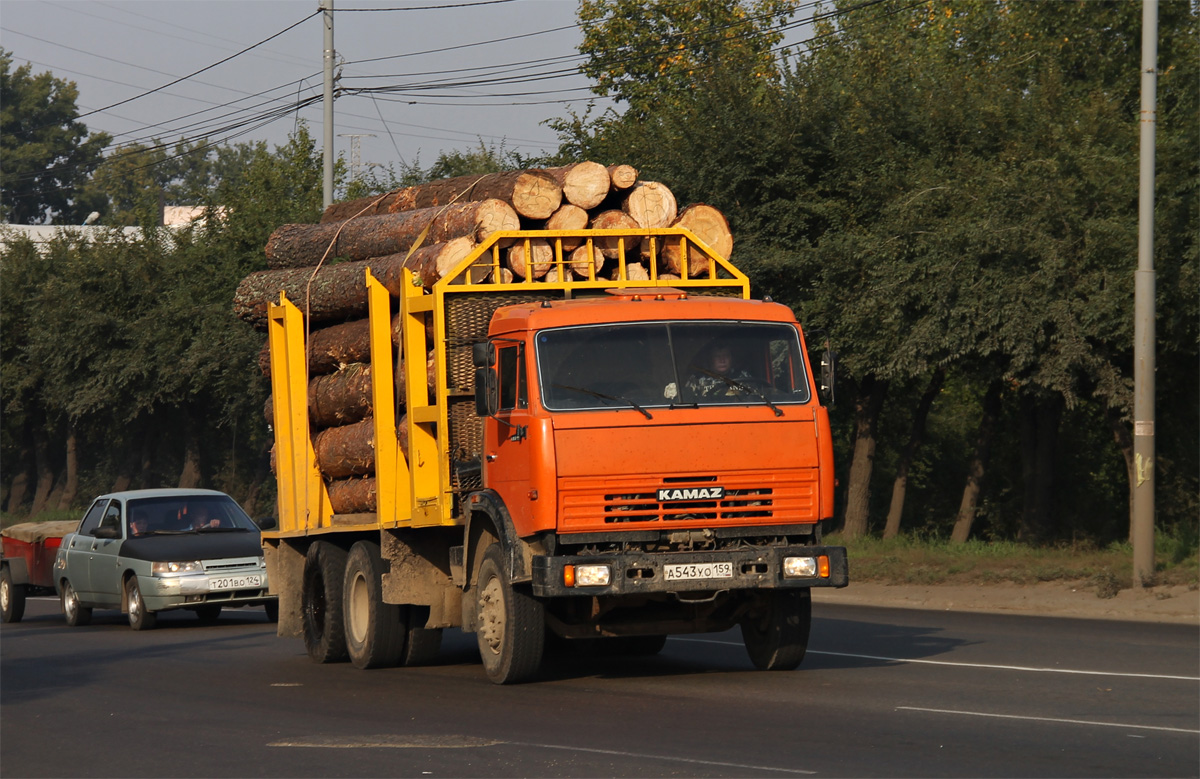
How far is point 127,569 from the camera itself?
18469mm

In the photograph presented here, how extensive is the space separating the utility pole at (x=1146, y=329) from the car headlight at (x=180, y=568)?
10987 mm

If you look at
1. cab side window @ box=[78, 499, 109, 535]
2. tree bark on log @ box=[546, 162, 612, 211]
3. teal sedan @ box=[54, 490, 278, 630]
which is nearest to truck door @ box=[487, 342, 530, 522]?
tree bark on log @ box=[546, 162, 612, 211]

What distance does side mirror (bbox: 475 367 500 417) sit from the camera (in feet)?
37.1

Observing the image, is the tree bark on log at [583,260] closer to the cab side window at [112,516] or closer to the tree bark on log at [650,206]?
the tree bark on log at [650,206]

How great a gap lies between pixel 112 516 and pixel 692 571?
35.9ft

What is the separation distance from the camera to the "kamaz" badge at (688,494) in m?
10.9

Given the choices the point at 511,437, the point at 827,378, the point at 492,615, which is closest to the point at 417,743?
the point at 492,615

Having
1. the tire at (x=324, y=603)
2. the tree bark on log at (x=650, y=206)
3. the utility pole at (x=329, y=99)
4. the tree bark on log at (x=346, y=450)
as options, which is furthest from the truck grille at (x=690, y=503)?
the utility pole at (x=329, y=99)

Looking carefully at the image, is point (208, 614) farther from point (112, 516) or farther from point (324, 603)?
point (324, 603)

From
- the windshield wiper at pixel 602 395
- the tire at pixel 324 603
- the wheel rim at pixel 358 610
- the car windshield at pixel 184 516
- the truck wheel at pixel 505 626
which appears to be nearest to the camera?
the windshield wiper at pixel 602 395

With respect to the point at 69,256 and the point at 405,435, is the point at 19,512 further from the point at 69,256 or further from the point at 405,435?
the point at 405,435

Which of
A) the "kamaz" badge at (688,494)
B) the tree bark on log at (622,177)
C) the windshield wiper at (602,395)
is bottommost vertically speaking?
the "kamaz" badge at (688,494)

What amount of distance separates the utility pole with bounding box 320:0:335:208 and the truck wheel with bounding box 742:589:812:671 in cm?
1984

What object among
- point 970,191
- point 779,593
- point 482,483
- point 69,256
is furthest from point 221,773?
point 69,256
